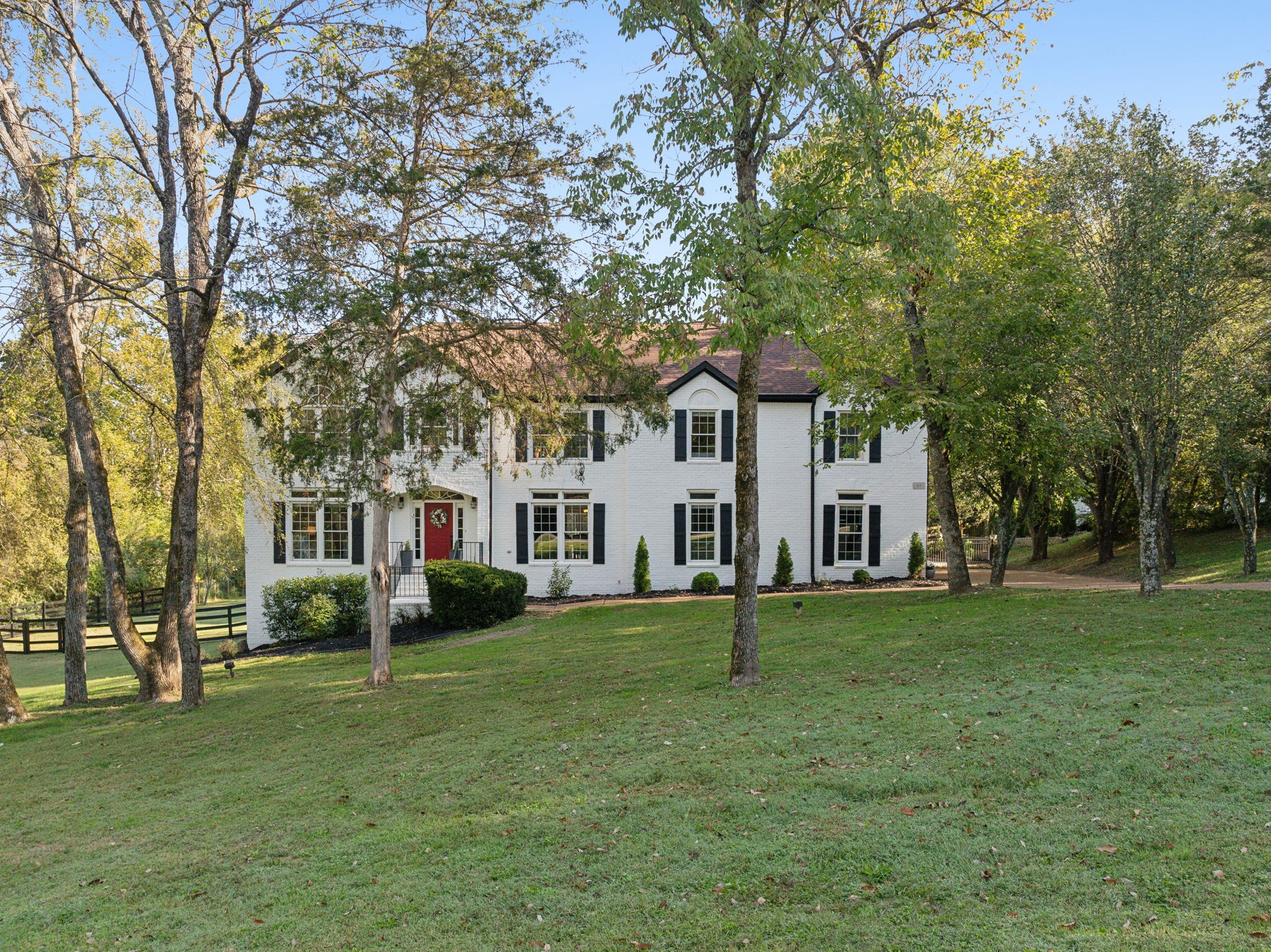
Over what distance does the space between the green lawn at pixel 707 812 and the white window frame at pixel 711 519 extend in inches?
483

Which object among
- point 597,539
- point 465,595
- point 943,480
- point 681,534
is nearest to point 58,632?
point 465,595

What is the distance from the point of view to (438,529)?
23688mm

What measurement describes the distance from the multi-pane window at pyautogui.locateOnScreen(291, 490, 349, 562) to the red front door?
2.12 meters

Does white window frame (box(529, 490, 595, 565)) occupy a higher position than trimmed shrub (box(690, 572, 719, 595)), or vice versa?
white window frame (box(529, 490, 595, 565))

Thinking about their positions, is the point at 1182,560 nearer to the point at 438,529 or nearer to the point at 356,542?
the point at 438,529

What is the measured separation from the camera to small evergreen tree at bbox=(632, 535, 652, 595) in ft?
77.7

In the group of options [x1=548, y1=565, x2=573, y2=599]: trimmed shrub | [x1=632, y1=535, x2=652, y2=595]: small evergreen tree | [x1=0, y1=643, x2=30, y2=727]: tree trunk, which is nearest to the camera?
[x1=0, y1=643, x2=30, y2=727]: tree trunk

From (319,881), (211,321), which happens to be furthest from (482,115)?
(319,881)

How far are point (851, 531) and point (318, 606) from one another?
14928 millimetres

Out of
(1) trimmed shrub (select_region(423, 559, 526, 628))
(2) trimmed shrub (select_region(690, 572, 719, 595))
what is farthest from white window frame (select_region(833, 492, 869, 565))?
(1) trimmed shrub (select_region(423, 559, 526, 628))

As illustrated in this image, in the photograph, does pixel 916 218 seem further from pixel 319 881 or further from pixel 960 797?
pixel 319 881

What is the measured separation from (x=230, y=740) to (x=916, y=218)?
10444 mm

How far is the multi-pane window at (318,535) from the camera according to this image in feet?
74.6

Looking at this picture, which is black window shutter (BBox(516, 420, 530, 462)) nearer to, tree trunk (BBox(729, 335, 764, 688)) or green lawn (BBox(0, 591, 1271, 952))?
green lawn (BBox(0, 591, 1271, 952))
